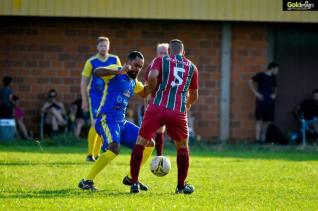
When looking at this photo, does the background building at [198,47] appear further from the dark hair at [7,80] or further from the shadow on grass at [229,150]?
the shadow on grass at [229,150]

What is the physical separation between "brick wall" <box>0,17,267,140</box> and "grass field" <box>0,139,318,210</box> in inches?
142

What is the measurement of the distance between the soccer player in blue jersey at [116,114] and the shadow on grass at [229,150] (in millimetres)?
5645

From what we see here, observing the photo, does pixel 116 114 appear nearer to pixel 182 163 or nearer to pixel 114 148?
pixel 114 148

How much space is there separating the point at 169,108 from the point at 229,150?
995 cm

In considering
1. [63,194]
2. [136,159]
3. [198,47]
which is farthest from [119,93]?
[198,47]

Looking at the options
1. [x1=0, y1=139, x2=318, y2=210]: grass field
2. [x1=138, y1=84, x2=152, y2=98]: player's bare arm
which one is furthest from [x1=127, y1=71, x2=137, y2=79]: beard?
[x1=0, y1=139, x2=318, y2=210]: grass field

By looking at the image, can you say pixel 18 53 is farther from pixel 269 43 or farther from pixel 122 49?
pixel 269 43

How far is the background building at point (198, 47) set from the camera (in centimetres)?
2261

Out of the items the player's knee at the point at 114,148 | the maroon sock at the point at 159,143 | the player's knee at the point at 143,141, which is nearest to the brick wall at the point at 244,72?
the maroon sock at the point at 159,143

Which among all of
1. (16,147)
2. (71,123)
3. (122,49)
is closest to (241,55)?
(122,49)

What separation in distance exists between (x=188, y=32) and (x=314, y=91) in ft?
11.8

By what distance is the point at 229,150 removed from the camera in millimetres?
21156

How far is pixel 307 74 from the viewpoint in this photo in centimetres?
2417

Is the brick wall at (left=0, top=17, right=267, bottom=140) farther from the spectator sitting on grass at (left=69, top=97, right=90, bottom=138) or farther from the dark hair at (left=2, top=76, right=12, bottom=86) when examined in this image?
the dark hair at (left=2, top=76, right=12, bottom=86)
